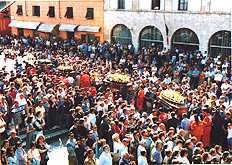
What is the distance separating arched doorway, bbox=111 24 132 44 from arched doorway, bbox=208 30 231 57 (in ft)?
22.9

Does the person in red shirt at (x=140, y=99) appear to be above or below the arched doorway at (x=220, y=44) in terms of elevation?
below

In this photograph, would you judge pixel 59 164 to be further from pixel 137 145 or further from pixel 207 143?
pixel 207 143

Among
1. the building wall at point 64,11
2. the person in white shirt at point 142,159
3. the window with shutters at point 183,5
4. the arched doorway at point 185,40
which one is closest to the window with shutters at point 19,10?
the building wall at point 64,11

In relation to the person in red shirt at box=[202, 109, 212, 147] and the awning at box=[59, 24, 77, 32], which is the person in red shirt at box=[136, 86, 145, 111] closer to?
the person in red shirt at box=[202, 109, 212, 147]

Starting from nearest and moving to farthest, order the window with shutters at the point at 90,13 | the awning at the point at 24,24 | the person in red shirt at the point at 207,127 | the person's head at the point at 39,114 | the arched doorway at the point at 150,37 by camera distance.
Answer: the person's head at the point at 39,114 → the person in red shirt at the point at 207,127 → the arched doorway at the point at 150,37 → the window with shutters at the point at 90,13 → the awning at the point at 24,24

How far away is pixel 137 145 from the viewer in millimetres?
11773

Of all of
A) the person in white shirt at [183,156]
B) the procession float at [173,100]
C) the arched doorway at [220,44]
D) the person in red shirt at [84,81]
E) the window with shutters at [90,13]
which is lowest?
the person in white shirt at [183,156]

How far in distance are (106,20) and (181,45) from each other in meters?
7.29

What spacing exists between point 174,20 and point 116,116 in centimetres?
1767

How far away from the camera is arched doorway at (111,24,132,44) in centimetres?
3297

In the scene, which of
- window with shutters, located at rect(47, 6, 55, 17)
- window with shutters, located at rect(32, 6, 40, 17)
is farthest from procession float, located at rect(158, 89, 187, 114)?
window with shutters, located at rect(32, 6, 40, 17)

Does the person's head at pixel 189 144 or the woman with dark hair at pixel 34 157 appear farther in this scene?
the person's head at pixel 189 144

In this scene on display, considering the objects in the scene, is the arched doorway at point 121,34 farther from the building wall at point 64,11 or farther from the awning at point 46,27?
the awning at point 46,27

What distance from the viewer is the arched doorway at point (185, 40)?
95.8 feet
